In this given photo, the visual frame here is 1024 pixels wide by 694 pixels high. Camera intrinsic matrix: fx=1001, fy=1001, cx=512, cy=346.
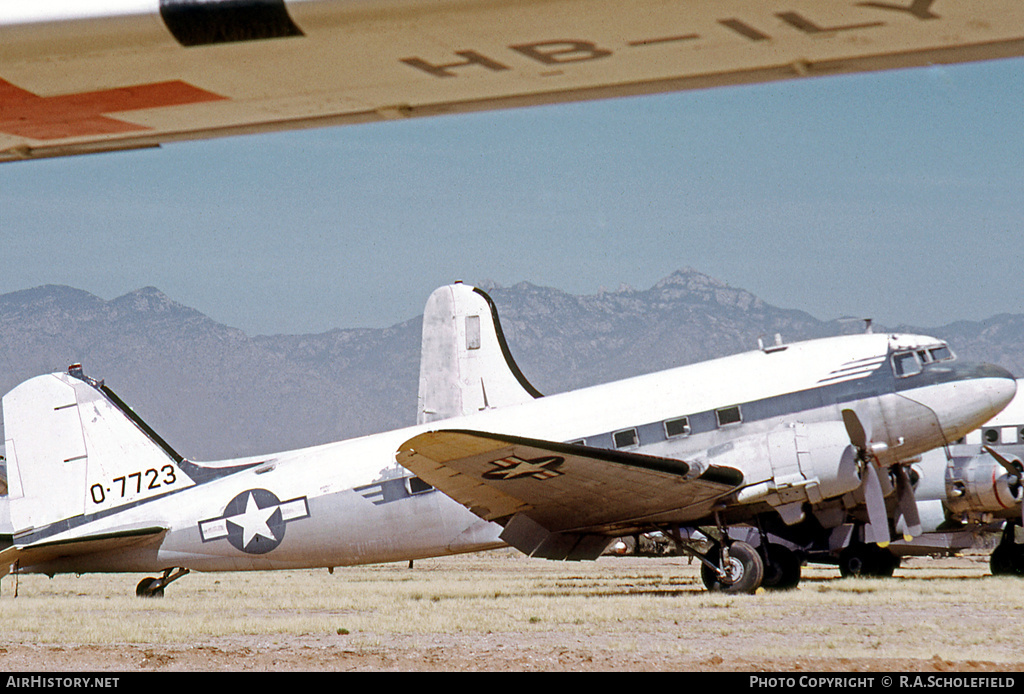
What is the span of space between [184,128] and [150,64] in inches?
31.1

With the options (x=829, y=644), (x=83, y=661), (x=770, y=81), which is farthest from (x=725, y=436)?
(x=770, y=81)

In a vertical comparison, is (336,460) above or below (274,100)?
below

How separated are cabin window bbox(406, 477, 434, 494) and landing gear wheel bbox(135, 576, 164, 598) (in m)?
5.67

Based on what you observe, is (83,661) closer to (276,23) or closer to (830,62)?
(276,23)

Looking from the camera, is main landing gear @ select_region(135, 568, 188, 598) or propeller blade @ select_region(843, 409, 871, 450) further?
main landing gear @ select_region(135, 568, 188, 598)

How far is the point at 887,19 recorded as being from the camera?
3279mm

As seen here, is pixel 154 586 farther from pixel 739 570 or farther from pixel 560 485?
pixel 739 570

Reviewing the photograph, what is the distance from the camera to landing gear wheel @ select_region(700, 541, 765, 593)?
1677cm

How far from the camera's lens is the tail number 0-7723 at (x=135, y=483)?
19359 mm

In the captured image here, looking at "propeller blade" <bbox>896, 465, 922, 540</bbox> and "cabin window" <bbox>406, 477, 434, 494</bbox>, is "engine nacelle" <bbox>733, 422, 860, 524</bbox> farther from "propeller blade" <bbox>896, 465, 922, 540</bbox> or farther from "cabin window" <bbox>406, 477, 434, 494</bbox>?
"cabin window" <bbox>406, 477, 434, 494</bbox>

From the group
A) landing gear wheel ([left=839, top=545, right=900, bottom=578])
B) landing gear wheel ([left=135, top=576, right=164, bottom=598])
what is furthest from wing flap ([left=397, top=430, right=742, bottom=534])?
landing gear wheel ([left=839, top=545, right=900, bottom=578])

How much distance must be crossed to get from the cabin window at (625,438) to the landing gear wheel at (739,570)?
233 centimetres

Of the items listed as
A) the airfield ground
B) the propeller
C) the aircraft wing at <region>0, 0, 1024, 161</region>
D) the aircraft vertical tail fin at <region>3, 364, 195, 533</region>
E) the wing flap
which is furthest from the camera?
the aircraft vertical tail fin at <region>3, 364, 195, 533</region>

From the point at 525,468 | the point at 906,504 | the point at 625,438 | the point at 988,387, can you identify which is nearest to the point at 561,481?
the point at 525,468
